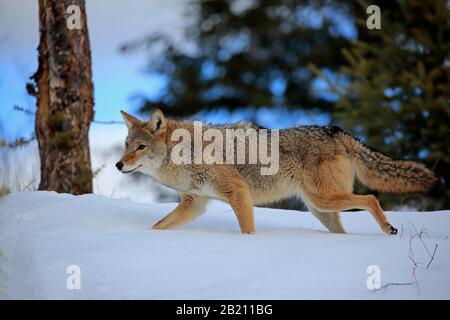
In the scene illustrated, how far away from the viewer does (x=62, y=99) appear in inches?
370

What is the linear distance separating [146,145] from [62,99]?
8.07 feet

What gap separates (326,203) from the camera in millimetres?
7020

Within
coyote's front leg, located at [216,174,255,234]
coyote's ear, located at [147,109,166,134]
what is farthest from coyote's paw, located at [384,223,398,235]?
coyote's ear, located at [147,109,166,134]

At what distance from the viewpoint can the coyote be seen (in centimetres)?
707

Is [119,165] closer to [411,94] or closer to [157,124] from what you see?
[157,124]

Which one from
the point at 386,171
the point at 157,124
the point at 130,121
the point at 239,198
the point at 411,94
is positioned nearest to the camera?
the point at 239,198

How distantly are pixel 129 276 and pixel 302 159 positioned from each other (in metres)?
3.09

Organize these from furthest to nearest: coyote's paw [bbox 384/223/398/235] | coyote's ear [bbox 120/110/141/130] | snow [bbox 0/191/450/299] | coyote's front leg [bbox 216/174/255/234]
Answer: coyote's ear [bbox 120/110/141/130] → coyote's front leg [bbox 216/174/255/234] → coyote's paw [bbox 384/223/398/235] → snow [bbox 0/191/450/299]

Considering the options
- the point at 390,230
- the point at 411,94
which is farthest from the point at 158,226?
the point at 411,94

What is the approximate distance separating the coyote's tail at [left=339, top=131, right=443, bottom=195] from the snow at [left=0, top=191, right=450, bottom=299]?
56 centimetres

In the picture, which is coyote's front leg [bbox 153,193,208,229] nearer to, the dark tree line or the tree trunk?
the tree trunk

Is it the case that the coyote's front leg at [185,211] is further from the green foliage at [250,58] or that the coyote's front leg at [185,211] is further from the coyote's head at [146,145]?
the green foliage at [250,58]

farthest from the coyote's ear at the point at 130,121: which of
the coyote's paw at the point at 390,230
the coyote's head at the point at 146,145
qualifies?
the coyote's paw at the point at 390,230

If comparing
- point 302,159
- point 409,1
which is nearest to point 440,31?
point 409,1
